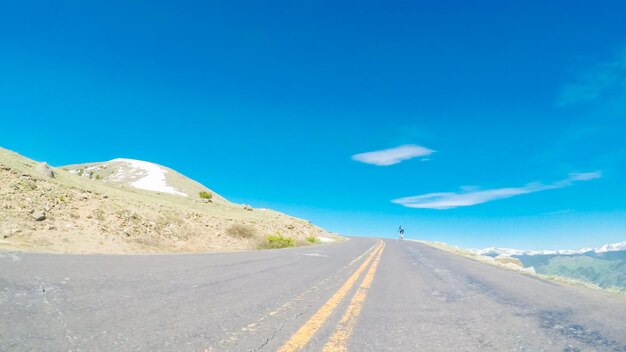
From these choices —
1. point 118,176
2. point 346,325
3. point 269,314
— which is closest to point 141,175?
point 118,176

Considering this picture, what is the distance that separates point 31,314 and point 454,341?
4.26 m

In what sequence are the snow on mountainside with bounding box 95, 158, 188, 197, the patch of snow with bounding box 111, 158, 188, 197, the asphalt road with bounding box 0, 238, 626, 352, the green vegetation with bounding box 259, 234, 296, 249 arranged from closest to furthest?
the asphalt road with bounding box 0, 238, 626, 352 < the green vegetation with bounding box 259, 234, 296, 249 < the patch of snow with bounding box 111, 158, 188, 197 < the snow on mountainside with bounding box 95, 158, 188, 197

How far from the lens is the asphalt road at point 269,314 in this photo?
3.44 m

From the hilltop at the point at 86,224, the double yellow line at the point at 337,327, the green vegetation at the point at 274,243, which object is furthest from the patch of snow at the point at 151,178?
the double yellow line at the point at 337,327

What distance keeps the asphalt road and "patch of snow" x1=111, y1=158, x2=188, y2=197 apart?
78.3 m

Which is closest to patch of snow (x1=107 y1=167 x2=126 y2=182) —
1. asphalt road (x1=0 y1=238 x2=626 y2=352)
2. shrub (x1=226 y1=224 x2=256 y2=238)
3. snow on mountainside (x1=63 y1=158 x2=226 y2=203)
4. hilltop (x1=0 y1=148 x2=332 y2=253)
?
snow on mountainside (x1=63 y1=158 x2=226 y2=203)

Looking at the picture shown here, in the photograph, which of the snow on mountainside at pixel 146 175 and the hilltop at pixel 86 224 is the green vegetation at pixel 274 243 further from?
the snow on mountainside at pixel 146 175

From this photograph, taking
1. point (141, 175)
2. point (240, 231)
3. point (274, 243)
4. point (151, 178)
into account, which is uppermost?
point (141, 175)

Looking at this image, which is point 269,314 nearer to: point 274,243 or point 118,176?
point 274,243

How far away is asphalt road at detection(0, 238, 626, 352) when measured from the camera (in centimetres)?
344

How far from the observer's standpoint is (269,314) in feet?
15.3

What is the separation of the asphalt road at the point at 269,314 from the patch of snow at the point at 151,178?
3082 inches

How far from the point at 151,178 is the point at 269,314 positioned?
105 m

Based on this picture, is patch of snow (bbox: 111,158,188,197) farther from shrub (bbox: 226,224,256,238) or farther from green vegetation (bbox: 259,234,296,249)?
green vegetation (bbox: 259,234,296,249)
